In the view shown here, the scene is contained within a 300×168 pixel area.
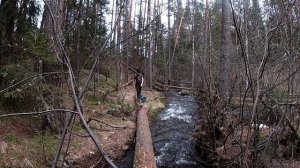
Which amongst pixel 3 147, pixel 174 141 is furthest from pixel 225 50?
pixel 3 147

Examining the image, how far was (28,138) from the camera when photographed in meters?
8.77

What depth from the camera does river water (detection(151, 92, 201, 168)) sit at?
9.17 metres

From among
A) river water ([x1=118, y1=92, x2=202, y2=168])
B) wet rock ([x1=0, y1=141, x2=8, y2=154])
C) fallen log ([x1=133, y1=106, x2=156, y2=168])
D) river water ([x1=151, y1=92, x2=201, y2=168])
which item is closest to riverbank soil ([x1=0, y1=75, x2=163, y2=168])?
wet rock ([x1=0, y1=141, x2=8, y2=154])

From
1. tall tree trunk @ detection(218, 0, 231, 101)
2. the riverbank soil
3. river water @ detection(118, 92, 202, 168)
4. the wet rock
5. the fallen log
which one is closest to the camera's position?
the fallen log

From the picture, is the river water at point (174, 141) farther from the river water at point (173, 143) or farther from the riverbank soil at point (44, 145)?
the riverbank soil at point (44, 145)

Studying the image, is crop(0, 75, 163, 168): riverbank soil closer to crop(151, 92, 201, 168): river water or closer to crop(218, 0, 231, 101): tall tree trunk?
crop(151, 92, 201, 168): river water

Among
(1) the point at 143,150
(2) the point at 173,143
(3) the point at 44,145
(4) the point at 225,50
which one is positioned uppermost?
(4) the point at 225,50

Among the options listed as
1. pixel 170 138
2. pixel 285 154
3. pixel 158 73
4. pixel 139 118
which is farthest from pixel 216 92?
pixel 158 73

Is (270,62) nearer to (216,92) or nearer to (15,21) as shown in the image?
(216,92)

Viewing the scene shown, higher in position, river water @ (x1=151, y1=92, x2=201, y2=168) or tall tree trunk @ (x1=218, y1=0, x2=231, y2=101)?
tall tree trunk @ (x1=218, y1=0, x2=231, y2=101)

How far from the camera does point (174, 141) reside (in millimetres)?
11008

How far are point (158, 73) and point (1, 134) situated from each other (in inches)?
1173

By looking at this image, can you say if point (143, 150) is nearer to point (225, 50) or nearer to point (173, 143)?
point (173, 143)

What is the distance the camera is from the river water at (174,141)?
9172mm
